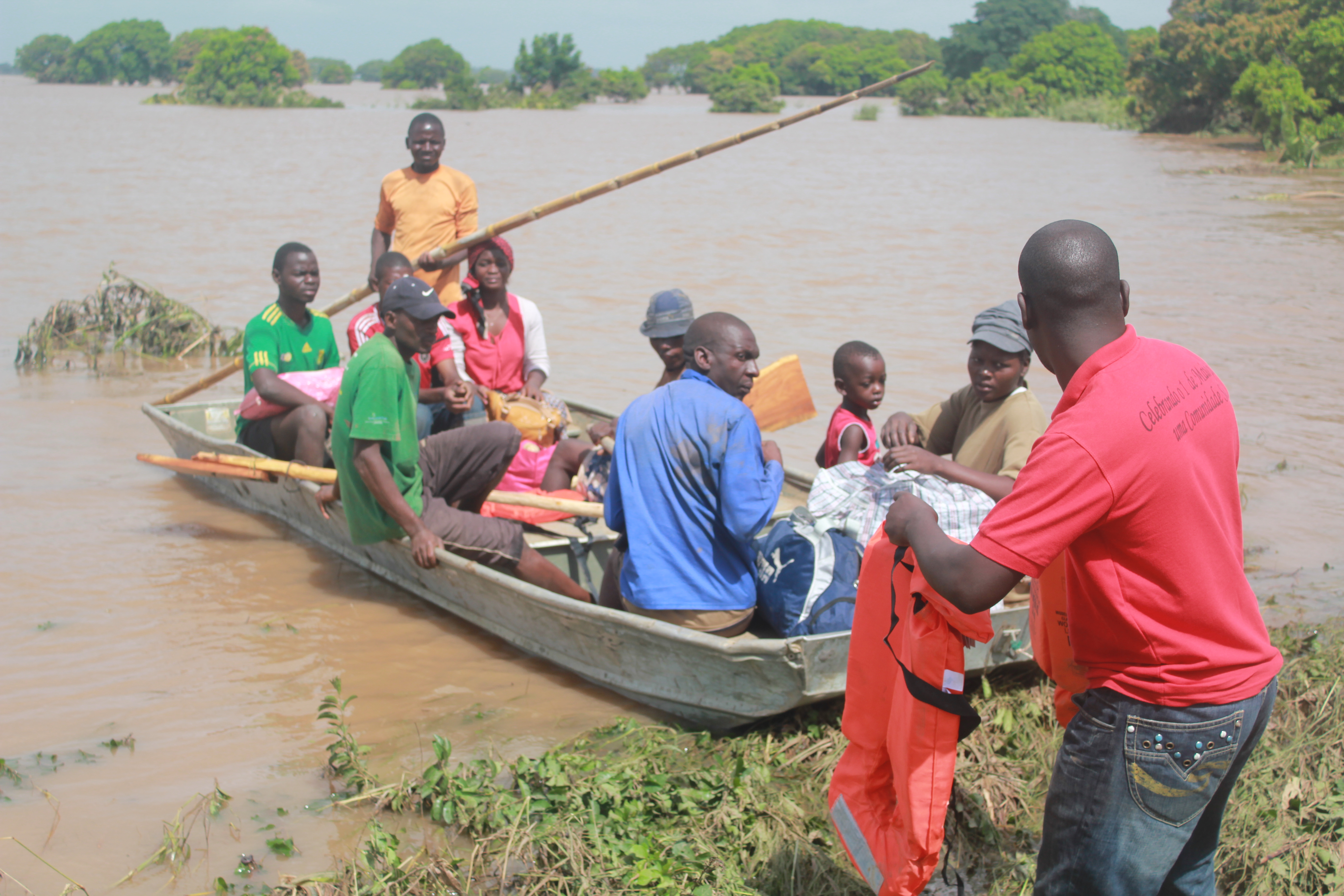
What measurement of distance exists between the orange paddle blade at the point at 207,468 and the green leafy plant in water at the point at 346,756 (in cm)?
191

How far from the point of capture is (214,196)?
2009 centimetres

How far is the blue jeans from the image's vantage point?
68.6 inches

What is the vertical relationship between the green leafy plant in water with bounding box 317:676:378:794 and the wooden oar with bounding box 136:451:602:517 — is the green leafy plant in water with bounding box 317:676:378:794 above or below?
below

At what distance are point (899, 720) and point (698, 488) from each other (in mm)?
1225

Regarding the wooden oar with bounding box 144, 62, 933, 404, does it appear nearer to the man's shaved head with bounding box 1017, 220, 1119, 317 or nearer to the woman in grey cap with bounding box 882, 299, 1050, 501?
the woman in grey cap with bounding box 882, 299, 1050, 501

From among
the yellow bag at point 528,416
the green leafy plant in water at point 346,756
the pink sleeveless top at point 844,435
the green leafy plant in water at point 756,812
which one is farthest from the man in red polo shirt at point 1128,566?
the yellow bag at point 528,416

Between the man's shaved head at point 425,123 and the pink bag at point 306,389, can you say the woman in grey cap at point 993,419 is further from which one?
the man's shaved head at point 425,123

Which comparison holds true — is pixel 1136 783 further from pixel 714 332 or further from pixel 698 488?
pixel 714 332

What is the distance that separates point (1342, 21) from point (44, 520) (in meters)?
32.9

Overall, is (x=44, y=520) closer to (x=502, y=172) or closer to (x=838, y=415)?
(x=838, y=415)

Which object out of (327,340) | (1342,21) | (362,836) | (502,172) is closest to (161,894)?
(362,836)

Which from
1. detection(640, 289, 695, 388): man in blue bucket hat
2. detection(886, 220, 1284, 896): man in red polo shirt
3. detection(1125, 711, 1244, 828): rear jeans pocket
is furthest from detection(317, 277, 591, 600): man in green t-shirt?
detection(1125, 711, 1244, 828): rear jeans pocket

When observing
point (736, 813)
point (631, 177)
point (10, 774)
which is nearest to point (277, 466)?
point (10, 774)

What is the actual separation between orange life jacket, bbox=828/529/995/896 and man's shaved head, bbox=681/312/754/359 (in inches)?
43.9
